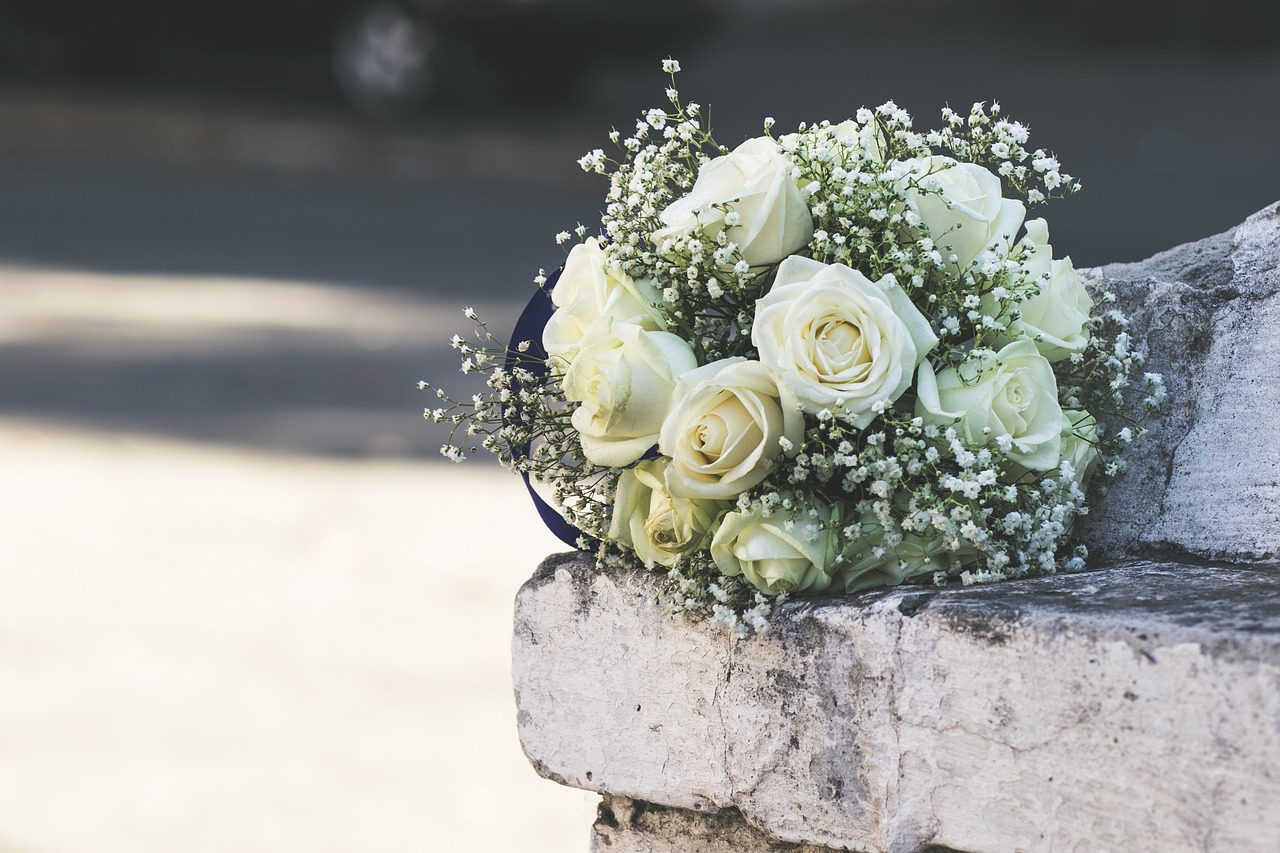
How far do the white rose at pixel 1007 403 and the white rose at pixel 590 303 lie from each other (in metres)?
0.30

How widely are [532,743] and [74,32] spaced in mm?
12245

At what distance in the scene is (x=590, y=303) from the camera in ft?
5.47

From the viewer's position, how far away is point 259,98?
480 inches

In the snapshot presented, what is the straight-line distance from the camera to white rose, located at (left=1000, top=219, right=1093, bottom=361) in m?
1.66

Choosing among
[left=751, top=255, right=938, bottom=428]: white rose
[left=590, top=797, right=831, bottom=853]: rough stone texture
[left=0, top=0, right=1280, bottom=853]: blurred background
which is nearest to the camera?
[left=751, top=255, right=938, bottom=428]: white rose

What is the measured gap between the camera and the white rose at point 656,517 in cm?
161

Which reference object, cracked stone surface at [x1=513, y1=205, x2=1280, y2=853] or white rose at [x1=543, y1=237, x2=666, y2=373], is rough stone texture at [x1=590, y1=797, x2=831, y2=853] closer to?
cracked stone surface at [x1=513, y1=205, x2=1280, y2=853]

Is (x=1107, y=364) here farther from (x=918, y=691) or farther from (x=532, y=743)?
(x=532, y=743)

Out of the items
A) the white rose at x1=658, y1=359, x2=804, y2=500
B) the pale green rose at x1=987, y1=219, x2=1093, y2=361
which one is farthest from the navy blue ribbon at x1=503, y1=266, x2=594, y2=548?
the pale green rose at x1=987, y1=219, x2=1093, y2=361

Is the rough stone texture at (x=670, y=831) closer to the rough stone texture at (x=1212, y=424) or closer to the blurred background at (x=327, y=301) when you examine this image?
the rough stone texture at (x=1212, y=424)

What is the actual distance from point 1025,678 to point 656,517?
43 centimetres

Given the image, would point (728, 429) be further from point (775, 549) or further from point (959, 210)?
point (959, 210)

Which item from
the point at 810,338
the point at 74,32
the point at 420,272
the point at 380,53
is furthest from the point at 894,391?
the point at 74,32

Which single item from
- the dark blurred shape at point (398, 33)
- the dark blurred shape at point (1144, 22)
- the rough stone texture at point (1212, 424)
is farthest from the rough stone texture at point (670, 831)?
the dark blurred shape at point (1144, 22)
